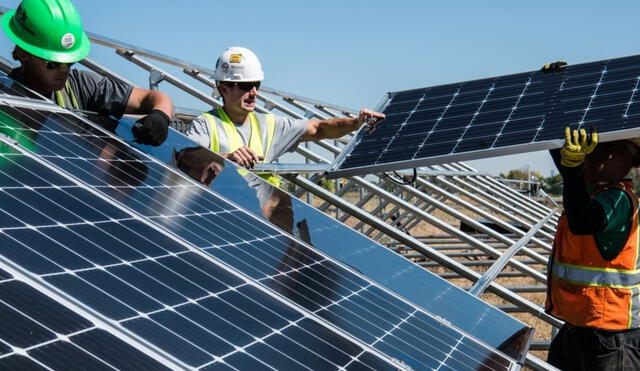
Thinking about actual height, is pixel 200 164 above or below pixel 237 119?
below

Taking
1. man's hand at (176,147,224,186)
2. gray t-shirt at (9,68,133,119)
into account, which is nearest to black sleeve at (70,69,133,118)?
gray t-shirt at (9,68,133,119)

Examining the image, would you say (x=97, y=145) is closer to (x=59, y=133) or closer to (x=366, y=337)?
(x=59, y=133)

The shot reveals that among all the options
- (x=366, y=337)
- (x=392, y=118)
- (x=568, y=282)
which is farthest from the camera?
(x=392, y=118)

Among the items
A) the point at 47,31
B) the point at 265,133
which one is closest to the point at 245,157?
the point at 265,133

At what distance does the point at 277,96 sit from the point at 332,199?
6417mm

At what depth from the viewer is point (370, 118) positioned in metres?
5.58

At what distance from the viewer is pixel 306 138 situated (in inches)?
205

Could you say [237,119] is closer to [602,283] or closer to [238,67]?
[238,67]

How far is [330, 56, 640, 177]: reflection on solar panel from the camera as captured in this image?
458cm

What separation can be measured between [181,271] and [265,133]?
262cm

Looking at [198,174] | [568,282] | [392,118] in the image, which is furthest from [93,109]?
[568,282]

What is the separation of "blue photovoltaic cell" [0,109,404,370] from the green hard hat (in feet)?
4.34

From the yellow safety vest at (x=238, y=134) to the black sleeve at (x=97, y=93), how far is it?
61 cm

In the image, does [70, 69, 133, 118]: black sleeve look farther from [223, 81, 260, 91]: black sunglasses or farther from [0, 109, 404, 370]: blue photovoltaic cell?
[0, 109, 404, 370]: blue photovoltaic cell
